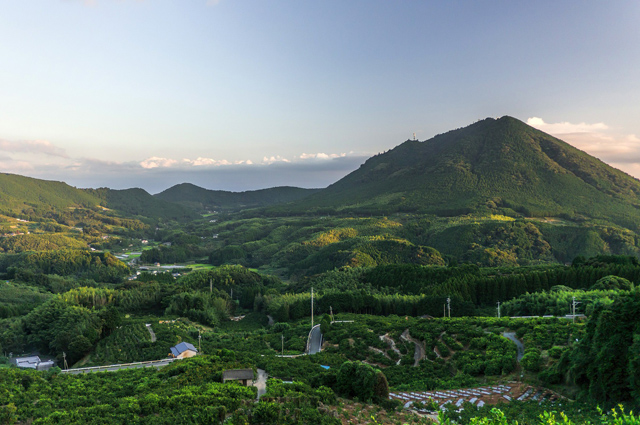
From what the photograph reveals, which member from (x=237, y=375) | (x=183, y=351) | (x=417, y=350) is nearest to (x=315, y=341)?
(x=417, y=350)

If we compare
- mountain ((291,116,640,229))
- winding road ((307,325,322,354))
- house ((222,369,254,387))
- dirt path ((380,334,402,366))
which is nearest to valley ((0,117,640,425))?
dirt path ((380,334,402,366))

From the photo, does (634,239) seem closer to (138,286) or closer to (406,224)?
(406,224)

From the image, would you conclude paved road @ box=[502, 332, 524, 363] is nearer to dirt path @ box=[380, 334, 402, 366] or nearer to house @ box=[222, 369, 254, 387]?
dirt path @ box=[380, 334, 402, 366]

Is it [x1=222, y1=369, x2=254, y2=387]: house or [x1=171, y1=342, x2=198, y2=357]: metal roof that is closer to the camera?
[x1=222, y1=369, x2=254, y2=387]: house

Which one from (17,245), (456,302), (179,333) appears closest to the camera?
(179,333)

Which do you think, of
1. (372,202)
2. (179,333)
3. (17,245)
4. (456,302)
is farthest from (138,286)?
(372,202)

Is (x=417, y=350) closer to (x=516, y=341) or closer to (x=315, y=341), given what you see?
(x=516, y=341)
